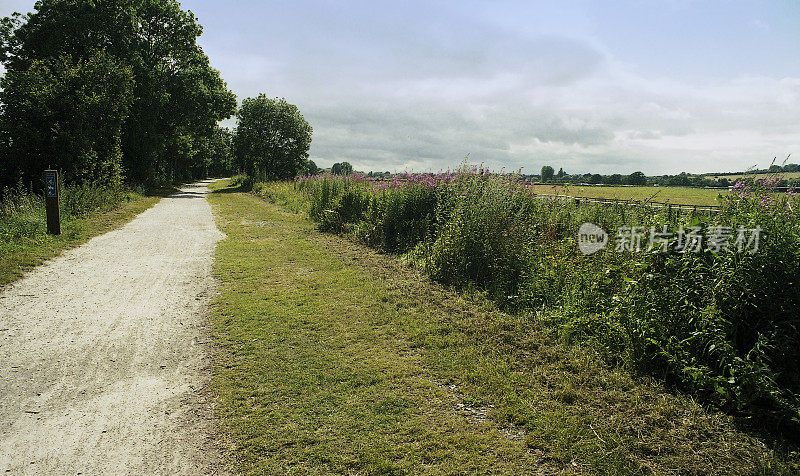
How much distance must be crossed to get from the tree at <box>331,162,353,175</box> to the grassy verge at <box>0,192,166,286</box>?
7.48 metres

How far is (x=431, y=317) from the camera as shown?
17.7ft

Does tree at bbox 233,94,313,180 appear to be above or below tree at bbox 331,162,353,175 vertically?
above

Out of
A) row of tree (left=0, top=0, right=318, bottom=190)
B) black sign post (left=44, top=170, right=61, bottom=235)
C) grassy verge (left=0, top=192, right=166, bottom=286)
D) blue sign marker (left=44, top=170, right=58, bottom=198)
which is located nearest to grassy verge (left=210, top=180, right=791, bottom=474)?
grassy verge (left=0, top=192, right=166, bottom=286)

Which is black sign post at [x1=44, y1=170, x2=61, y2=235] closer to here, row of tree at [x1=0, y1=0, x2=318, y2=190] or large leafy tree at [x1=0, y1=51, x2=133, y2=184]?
row of tree at [x1=0, y1=0, x2=318, y2=190]

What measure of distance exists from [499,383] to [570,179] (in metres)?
7.27

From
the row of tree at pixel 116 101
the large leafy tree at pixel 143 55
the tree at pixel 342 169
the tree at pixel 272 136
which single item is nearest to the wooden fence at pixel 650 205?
the tree at pixel 342 169

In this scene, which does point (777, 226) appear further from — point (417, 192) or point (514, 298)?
point (417, 192)

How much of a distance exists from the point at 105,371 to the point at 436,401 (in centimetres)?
317

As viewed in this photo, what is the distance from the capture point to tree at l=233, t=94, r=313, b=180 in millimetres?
38719

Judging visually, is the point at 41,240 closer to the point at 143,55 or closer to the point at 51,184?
the point at 51,184

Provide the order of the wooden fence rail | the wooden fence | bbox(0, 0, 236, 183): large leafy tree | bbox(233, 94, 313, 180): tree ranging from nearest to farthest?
the wooden fence → the wooden fence rail → bbox(0, 0, 236, 183): large leafy tree → bbox(233, 94, 313, 180): tree

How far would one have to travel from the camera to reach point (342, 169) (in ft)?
54.9

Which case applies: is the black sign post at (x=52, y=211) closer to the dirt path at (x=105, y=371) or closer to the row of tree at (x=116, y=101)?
the dirt path at (x=105, y=371)

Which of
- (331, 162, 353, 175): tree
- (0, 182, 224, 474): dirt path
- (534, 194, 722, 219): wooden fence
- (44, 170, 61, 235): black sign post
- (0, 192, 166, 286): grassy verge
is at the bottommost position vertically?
(0, 182, 224, 474): dirt path
